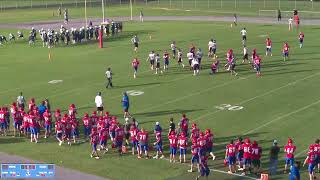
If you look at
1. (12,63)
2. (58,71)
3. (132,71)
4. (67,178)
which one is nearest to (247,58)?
(132,71)

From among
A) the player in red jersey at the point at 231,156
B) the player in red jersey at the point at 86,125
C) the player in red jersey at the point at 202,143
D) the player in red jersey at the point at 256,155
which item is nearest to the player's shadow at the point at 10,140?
the player in red jersey at the point at 86,125

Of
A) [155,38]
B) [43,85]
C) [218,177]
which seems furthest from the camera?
[155,38]

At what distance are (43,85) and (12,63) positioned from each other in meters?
10.1

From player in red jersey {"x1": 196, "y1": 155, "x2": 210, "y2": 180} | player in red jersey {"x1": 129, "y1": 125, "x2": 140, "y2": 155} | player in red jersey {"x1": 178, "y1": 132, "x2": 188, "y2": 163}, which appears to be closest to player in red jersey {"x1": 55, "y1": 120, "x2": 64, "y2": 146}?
player in red jersey {"x1": 129, "y1": 125, "x2": 140, "y2": 155}

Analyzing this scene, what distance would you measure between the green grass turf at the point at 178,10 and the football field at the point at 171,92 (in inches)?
1000

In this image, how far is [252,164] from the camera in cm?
2138

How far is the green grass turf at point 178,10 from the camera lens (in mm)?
81500

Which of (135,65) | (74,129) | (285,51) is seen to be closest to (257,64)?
(285,51)

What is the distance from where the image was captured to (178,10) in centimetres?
8725

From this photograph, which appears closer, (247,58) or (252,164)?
(252,164)

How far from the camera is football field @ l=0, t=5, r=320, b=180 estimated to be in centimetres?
2339

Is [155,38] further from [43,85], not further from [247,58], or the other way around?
[43,85]
